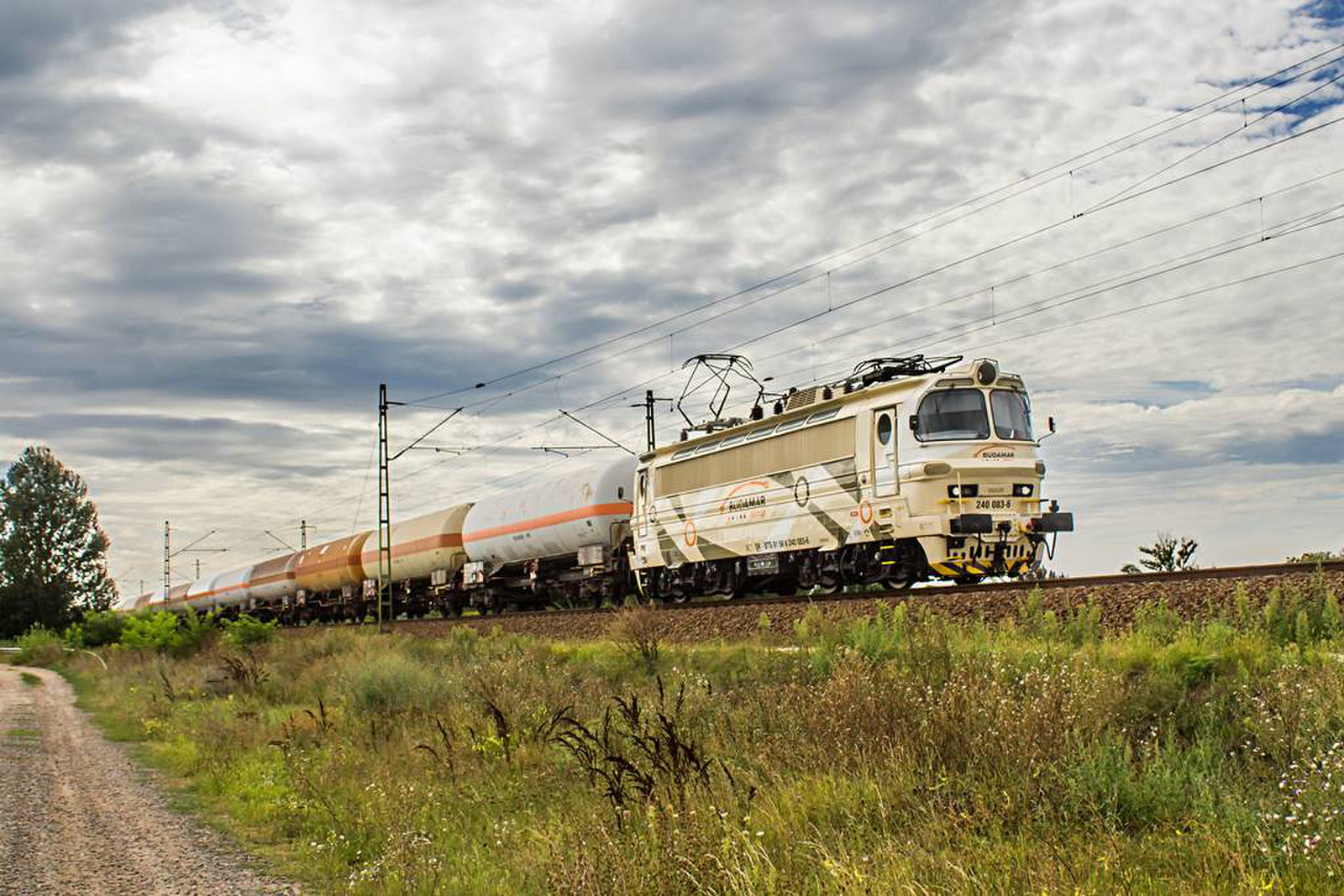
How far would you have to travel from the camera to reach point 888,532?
744 inches

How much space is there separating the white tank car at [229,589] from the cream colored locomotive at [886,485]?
142 feet

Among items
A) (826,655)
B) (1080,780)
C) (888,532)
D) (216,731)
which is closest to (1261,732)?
(1080,780)

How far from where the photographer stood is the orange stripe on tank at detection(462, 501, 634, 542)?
29156mm

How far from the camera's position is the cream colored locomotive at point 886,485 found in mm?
18422

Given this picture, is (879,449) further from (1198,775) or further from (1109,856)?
(1109,856)

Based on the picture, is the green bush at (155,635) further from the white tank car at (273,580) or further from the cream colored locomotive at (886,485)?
the cream colored locomotive at (886,485)

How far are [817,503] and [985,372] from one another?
3763 millimetres

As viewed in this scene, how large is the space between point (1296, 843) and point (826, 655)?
6.93m

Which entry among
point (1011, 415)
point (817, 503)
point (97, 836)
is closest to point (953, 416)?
point (1011, 415)

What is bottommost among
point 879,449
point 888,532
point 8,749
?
point 8,749

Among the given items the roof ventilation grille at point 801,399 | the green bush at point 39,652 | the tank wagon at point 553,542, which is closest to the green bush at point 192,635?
the tank wagon at point 553,542

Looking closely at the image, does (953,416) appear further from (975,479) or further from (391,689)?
(391,689)

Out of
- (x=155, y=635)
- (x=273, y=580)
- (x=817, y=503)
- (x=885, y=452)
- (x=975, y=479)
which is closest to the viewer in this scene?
(x=975, y=479)

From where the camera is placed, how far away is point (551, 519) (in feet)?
102
